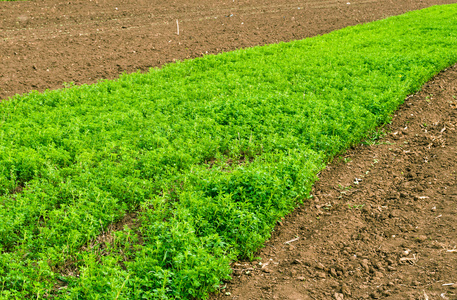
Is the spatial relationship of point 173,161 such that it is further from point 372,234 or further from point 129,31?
point 129,31

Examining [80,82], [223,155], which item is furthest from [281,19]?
[223,155]

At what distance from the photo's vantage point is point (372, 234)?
593cm

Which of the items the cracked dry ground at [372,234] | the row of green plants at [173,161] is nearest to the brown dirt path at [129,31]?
the row of green plants at [173,161]

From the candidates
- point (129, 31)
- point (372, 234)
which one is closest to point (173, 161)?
point (372, 234)

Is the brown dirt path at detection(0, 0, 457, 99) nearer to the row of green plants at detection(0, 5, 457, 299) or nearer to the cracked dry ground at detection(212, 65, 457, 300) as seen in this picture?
the row of green plants at detection(0, 5, 457, 299)

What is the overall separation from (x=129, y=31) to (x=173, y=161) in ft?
35.1

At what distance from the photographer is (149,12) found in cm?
1927

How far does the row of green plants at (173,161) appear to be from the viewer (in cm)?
483

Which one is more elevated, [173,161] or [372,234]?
[173,161]

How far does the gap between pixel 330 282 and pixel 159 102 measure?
236 inches

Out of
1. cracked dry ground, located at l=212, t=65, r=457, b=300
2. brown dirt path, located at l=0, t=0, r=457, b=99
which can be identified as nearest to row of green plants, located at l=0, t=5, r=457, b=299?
cracked dry ground, located at l=212, t=65, r=457, b=300

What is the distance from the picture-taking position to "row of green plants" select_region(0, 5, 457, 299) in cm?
483

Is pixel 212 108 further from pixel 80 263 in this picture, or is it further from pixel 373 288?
pixel 373 288

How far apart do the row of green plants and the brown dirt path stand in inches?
67.2
